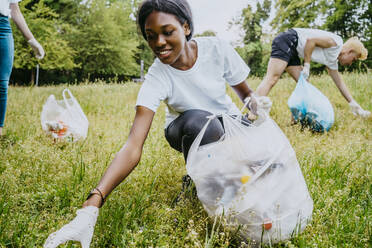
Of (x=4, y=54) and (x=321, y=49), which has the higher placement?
(x=321, y=49)

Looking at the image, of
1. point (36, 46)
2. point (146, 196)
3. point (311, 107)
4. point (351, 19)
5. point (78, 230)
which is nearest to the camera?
point (78, 230)

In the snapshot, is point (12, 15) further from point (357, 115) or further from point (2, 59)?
point (357, 115)

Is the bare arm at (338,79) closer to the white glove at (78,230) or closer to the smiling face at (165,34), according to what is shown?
the smiling face at (165,34)

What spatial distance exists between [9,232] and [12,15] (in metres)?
2.02

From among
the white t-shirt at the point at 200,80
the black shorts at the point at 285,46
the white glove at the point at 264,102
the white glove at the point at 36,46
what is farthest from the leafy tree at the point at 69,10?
the white glove at the point at 264,102

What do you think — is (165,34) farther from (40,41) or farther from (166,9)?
(40,41)

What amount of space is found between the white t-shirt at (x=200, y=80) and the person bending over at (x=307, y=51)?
1.30m

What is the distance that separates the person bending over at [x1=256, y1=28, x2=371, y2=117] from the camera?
9.86ft

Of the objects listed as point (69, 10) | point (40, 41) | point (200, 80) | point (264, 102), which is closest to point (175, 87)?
point (200, 80)

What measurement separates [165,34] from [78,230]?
3.04 feet

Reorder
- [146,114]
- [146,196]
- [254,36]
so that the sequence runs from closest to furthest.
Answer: [146,114] < [146,196] < [254,36]

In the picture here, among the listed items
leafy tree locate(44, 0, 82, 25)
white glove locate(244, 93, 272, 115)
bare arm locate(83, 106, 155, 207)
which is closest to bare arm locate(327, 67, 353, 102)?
white glove locate(244, 93, 272, 115)

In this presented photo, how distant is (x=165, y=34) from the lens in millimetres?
1340

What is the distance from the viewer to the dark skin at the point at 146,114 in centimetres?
111
